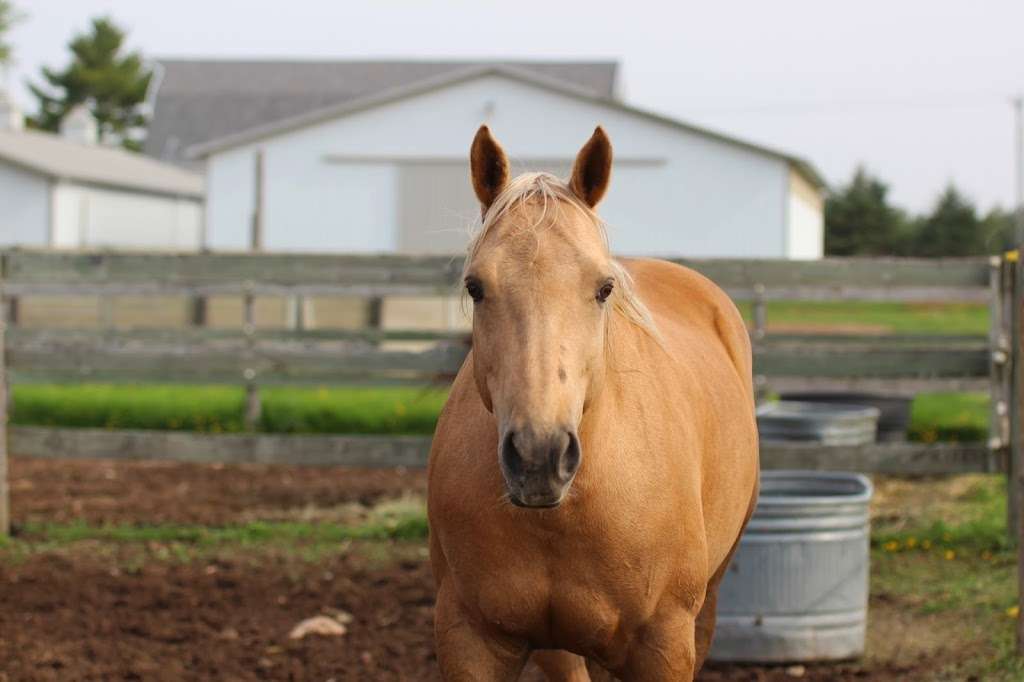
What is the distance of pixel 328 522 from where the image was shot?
328 inches

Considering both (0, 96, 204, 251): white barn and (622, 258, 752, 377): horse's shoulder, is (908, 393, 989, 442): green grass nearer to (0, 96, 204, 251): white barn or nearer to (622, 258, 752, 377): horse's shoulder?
(622, 258, 752, 377): horse's shoulder

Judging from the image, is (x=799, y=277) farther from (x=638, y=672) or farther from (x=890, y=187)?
(x=890, y=187)

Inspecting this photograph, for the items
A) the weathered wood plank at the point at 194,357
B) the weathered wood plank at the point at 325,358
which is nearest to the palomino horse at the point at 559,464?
the weathered wood plank at the point at 325,358

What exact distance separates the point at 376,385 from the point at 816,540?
4.26 metres

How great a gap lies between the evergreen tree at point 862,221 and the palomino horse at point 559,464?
144 ft

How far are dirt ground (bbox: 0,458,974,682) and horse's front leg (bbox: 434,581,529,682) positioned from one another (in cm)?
194

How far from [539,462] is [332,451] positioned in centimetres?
571

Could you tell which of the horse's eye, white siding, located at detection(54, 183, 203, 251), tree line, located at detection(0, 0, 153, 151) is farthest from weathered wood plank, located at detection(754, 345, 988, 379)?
tree line, located at detection(0, 0, 153, 151)

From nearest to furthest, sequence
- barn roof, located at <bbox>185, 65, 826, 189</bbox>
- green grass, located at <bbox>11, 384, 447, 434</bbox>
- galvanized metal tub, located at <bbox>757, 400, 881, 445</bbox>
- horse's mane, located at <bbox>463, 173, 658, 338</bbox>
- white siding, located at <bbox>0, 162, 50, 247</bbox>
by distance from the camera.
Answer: horse's mane, located at <bbox>463, 173, 658, 338</bbox> < galvanized metal tub, located at <bbox>757, 400, 881, 445</bbox> < green grass, located at <bbox>11, 384, 447, 434</bbox> < barn roof, located at <bbox>185, 65, 826, 189</bbox> < white siding, located at <bbox>0, 162, 50, 247</bbox>

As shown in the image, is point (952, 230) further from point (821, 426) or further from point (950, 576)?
point (950, 576)

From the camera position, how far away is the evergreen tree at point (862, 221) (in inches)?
1812

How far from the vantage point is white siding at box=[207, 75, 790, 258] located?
26.7 meters

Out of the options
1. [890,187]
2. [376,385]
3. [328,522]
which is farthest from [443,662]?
[890,187]

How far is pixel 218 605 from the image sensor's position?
6355 mm
